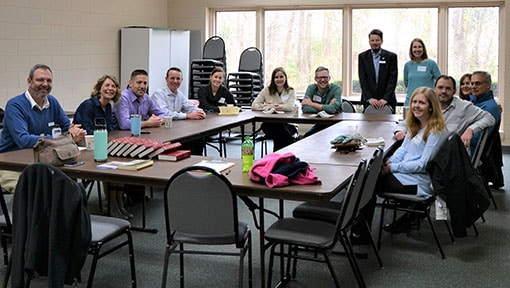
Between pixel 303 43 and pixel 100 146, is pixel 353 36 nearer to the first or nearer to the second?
pixel 303 43

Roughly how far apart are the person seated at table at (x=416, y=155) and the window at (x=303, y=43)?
524 cm

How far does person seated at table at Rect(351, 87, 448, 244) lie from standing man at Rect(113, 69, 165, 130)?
219 centimetres

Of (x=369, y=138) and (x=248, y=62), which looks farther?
(x=248, y=62)

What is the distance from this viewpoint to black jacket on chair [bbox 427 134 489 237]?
12.5ft

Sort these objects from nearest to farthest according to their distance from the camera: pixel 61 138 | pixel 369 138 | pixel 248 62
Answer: pixel 61 138, pixel 369 138, pixel 248 62

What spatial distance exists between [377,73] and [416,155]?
319 centimetres

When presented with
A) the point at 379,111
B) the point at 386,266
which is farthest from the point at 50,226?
the point at 379,111

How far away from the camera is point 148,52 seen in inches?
332

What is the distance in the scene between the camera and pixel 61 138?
3.58 metres

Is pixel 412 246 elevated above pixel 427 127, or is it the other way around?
pixel 427 127

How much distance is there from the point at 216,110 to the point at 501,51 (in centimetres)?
420

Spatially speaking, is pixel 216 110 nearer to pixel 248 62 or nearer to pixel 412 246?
pixel 248 62

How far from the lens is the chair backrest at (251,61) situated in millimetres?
9164

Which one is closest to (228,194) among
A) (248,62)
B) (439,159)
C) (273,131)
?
(439,159)
